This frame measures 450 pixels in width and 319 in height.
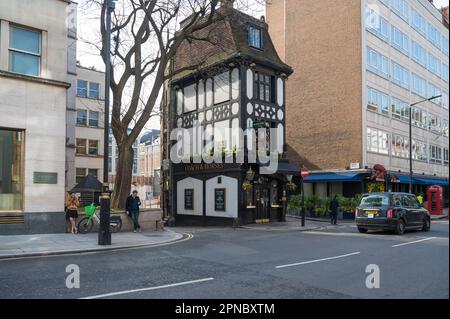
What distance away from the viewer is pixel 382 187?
33.9 metres

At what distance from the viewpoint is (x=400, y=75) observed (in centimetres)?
3994

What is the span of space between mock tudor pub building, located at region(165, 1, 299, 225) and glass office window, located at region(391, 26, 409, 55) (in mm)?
15730

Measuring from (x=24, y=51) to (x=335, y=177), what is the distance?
23.3m

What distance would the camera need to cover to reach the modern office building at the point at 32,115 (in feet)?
51.6

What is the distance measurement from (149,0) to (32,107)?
24.6ft

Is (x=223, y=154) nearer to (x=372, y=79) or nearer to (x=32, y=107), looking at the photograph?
(x=32, y=107)

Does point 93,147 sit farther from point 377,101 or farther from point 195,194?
point 377,101

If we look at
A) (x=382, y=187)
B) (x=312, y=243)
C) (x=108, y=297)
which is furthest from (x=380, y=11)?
(x=108, y=297)

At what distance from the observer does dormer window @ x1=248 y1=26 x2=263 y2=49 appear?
27250 millimetres

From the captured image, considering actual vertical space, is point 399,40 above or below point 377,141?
above

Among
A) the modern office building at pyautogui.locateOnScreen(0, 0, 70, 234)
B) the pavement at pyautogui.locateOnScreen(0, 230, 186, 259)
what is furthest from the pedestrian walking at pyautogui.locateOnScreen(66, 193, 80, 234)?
the pavement at pyautogui.locateOnScreen(0, 230, 186, 259)

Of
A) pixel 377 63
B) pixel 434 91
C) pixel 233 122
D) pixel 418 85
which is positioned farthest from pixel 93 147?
pixel 434 91

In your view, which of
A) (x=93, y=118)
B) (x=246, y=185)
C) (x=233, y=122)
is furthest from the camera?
(x=93, y=118)
